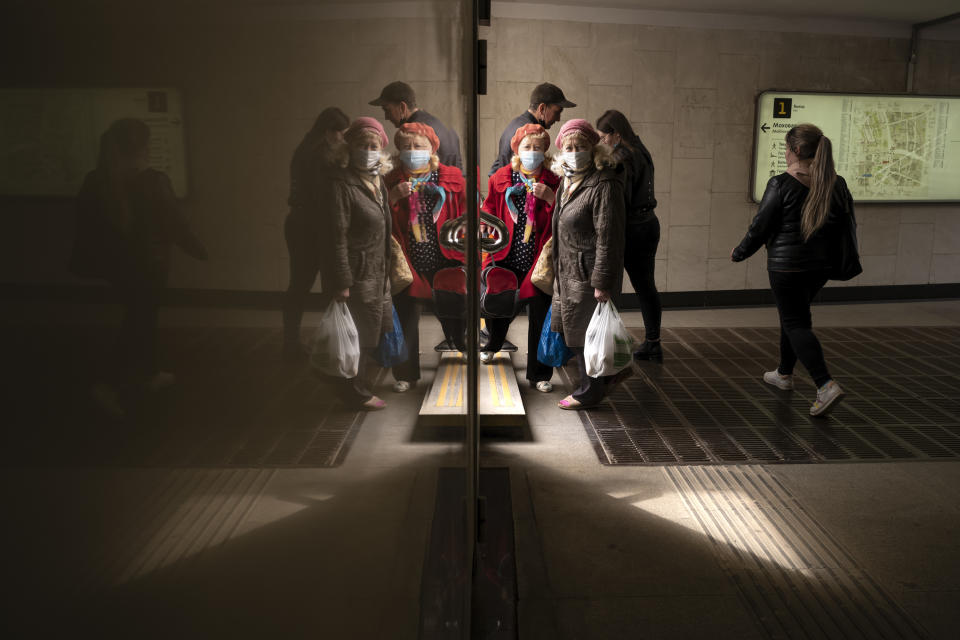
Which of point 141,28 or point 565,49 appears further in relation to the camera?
point 565,49

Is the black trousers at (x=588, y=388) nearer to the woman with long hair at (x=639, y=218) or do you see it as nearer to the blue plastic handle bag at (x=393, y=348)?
the woman with long hair at (x=639, y=218)

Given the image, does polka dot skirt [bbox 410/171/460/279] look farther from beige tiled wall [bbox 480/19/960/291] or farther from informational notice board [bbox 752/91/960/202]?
informational notice board [bbox 752/91/960/202]

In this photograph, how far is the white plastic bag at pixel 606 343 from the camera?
4.21 metres

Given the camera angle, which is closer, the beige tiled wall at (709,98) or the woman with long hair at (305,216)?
the woman with long hair at (305,216)

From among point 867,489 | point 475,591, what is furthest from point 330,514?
point 867,489

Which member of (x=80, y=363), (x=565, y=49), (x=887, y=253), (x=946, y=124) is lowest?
(x=887, y=253)

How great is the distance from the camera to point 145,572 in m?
0.17

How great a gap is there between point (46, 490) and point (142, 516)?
0.03 metres

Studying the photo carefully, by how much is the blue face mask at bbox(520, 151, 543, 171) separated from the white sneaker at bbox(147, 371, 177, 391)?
4192 mm

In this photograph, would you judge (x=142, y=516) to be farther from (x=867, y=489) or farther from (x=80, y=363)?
(x=867, y=489)

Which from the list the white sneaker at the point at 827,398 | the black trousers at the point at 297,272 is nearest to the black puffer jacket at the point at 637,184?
the white sneaker at the point at 827,398

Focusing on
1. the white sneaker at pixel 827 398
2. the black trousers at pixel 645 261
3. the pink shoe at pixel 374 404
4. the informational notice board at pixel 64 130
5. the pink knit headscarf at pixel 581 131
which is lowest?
the white sneaker at pixel 827 398

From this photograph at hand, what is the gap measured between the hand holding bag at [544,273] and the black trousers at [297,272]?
13.9 feet

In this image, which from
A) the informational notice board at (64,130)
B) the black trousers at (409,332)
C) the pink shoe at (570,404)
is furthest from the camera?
the pink shoe at (570,404)
